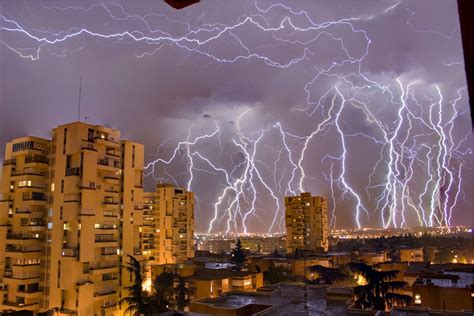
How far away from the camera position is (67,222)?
20.4 metres

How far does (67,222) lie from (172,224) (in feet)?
73.3

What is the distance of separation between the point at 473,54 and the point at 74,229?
835 inches

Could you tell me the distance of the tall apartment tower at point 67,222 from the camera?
1966cm

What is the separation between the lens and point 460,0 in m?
1.04

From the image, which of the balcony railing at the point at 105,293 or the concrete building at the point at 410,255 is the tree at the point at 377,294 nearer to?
the balcony railing at the point at 105,293

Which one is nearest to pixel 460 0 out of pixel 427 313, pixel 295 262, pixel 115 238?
pixel 427 313

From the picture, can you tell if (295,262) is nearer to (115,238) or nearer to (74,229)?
(115,238)

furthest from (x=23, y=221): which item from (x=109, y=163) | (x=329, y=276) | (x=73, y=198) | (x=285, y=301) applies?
(x=329, y=276)

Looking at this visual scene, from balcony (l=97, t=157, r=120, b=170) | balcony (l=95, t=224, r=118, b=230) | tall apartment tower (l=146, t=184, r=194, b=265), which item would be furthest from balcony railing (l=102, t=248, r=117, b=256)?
tall apartment tower (l=146, t=184, r=194, b=265)

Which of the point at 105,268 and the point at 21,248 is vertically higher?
the point at 21,248

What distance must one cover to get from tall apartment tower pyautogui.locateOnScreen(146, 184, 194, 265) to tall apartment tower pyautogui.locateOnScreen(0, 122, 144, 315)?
57.9 feet

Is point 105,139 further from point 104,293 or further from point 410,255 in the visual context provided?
point 410,255

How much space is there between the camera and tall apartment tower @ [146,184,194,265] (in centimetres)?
4066

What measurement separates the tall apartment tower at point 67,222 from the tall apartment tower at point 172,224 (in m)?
17.7
